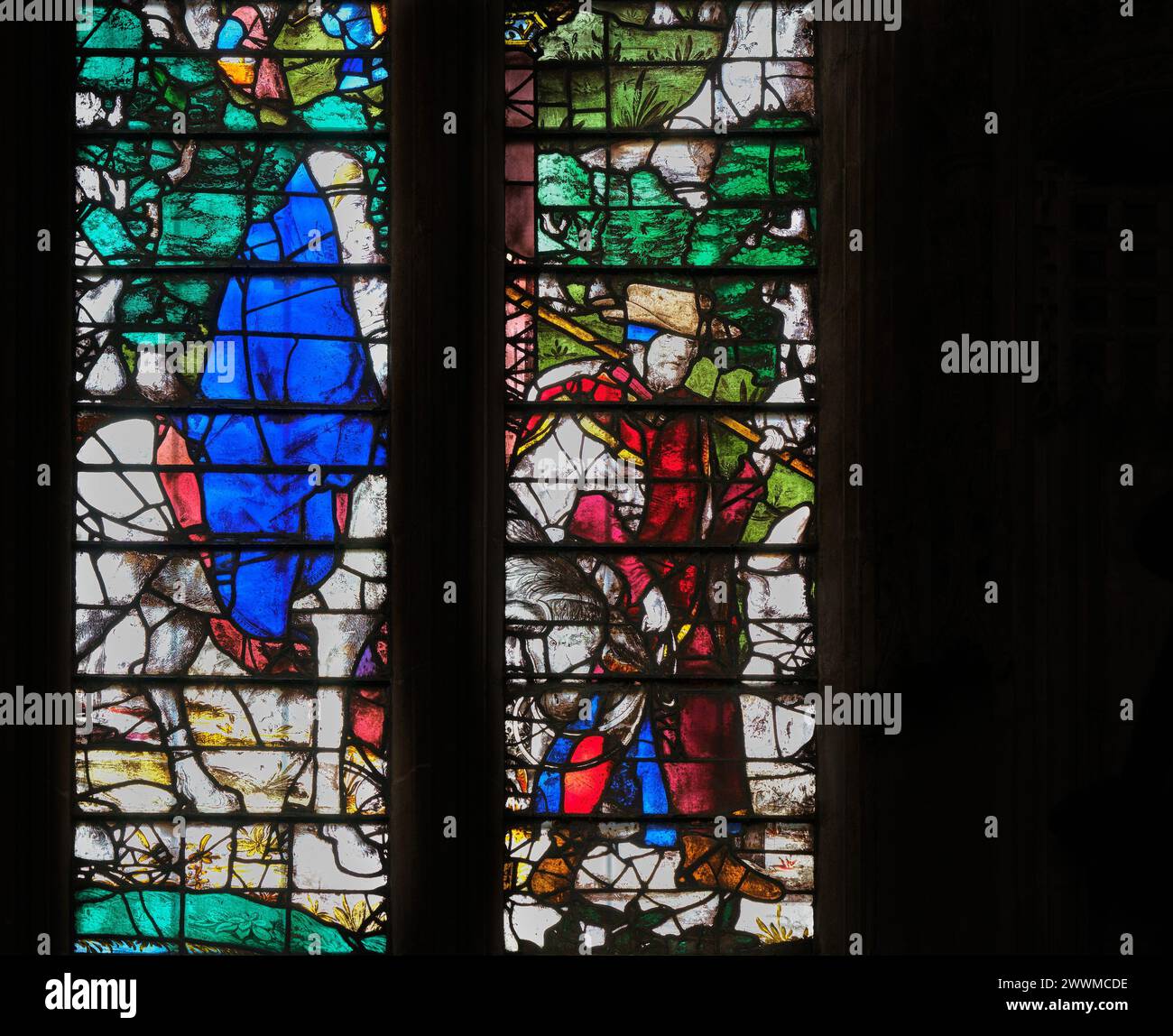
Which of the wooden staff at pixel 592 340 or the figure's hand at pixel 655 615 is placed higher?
the wooden staff at pixel 592 340

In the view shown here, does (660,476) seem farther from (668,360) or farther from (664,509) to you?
(668,360)

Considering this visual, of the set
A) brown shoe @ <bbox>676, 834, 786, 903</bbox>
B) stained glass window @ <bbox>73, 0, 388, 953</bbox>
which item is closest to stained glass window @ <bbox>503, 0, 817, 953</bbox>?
brown shoe @ <bbox>676, 834, 786, 903</bbox>

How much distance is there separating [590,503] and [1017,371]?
3.86 feet

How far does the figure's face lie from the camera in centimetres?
250

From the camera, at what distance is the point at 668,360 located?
2.50 m

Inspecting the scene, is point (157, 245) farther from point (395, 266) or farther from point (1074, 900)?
point (1074, 900)

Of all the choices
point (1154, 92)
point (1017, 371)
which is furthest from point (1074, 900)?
point (1154, 92)

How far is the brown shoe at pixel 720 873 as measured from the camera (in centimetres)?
246

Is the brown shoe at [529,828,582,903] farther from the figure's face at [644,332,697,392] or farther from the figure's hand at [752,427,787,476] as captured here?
the figure's face at [644,332,697,392]

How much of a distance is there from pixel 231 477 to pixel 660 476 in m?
1.19

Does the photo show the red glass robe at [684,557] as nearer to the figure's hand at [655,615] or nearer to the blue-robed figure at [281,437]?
the figure's hand at [655,615]

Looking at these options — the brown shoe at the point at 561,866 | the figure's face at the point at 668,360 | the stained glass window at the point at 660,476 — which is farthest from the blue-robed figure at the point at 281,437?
the brown shoe at the point at 561,866

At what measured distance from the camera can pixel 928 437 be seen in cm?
234

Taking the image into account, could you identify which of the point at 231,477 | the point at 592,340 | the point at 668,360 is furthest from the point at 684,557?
the point at 231,477
